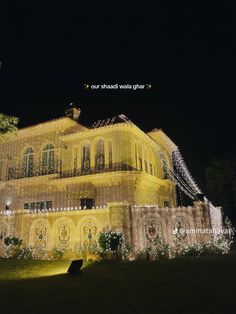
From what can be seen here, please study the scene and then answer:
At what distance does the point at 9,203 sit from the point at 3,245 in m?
7.83

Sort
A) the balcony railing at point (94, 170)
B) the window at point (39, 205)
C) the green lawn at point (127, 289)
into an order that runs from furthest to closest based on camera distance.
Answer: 1. the window at point (39, 205)
2. the balcony railing at point (94, 170)
3. the green lawn at point (127, 289)

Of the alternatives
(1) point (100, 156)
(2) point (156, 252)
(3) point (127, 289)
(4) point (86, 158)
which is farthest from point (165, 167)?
(3) point (127, 289)

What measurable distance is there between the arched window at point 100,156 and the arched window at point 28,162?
623 cm

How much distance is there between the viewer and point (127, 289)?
840 cm

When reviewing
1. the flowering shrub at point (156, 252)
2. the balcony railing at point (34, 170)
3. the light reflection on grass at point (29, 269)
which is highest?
the balcony railing at point (34, 170)

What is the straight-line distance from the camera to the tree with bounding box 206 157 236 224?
30.6 m

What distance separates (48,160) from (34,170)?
148 cm

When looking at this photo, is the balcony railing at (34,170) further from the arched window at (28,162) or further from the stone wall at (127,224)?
the stone wall at (127,224)

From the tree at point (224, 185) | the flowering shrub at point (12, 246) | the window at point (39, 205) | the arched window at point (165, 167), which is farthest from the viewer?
the tree at point (224, 185)

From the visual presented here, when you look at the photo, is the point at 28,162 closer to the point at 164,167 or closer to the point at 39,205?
the point at 39,205

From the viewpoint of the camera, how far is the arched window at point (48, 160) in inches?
933

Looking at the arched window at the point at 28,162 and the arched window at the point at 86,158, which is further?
the arched window at the point at 28,162

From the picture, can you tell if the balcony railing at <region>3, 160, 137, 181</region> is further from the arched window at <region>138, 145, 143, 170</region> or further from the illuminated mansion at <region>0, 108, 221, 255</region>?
Result: the arched window at <region>138, 145, 143, 170</region>

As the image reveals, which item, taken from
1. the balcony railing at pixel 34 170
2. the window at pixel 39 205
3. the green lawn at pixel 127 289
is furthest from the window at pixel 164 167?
the green lawn at pixel 127 289
